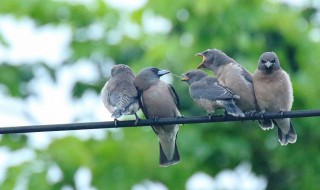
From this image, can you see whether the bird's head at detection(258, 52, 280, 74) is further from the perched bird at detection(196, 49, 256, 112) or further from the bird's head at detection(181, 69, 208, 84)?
the bird's head at detection(181, 69, 208, 84)

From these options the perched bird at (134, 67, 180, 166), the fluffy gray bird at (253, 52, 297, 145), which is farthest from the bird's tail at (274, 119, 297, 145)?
the perched bird at (134, 67, 180, 166)

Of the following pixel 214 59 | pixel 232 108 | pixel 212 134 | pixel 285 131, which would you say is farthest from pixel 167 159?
pixel 212 134

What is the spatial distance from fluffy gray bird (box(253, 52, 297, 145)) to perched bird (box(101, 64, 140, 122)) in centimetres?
109

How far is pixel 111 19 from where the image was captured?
19656 millimetres

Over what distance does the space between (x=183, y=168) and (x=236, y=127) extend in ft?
3.08

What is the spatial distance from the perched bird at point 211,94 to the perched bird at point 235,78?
0.30ft

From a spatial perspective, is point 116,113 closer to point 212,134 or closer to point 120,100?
point 120,100

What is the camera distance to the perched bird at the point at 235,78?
11992 millimetres

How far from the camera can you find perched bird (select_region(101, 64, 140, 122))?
11.8 m

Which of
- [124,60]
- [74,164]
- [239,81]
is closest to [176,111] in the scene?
[239,81]

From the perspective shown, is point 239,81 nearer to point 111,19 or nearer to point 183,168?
point 183,168

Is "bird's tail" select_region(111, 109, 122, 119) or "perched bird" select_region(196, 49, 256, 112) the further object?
"perched bird" select_region(196, 49, 256, 112)

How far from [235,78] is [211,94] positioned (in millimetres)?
281

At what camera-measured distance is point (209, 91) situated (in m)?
12.0
